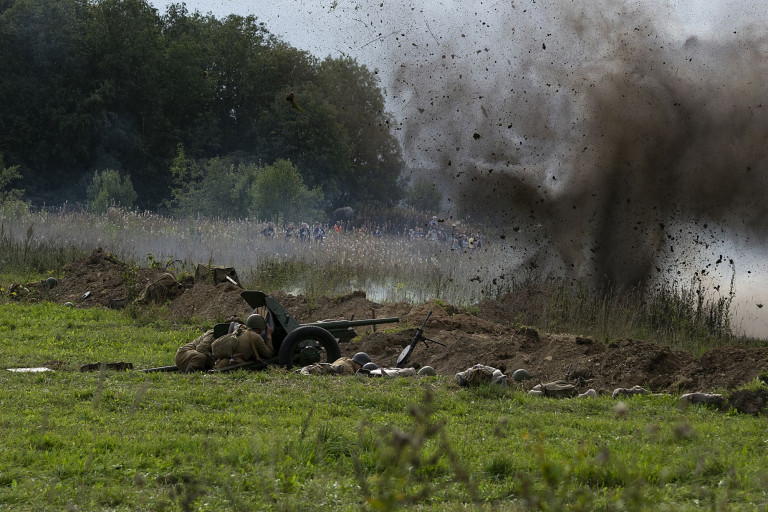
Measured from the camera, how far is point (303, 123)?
4884 cm

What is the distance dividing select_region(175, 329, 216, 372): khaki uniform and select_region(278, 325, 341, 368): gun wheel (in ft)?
2.69

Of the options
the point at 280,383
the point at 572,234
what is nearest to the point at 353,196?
the point at 572,234

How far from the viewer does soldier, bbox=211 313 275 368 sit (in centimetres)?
1070

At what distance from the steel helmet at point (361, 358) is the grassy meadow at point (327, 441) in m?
1.35

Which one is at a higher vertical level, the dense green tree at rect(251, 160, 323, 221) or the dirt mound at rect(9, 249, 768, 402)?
the dense green tree at rect(251, 160, 323, 221)

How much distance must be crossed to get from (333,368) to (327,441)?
386cm

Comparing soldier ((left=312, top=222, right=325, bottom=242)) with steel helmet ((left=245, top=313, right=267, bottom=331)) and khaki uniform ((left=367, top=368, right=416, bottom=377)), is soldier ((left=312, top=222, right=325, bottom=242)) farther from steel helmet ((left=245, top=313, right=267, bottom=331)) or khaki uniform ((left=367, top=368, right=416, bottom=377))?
khaki uniform ((left=367, top=368, right=416, bottom=377))

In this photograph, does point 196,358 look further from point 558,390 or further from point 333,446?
point 333,446

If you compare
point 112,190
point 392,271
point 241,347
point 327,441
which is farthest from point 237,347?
point 112,190

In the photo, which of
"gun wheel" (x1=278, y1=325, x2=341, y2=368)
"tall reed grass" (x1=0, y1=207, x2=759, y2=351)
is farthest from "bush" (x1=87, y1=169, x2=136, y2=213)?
"gun wheel" (x1=278, y1=325, x2=341, y2=368)

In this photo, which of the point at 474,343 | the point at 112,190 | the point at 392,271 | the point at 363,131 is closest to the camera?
the point at 474,343

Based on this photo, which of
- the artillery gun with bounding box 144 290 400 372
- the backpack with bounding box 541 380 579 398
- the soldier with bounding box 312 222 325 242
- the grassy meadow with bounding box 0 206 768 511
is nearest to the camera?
the grassy meadow with bounding box 0 206 768 511

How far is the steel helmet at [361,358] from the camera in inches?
458

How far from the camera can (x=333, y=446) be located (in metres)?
6.71
